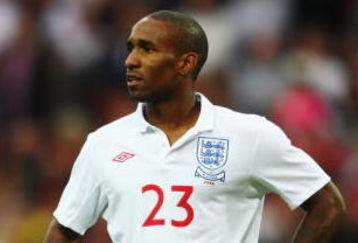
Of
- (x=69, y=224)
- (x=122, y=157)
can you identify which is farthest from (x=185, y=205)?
(x=69, y=224)

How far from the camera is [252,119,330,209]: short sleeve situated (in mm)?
6102

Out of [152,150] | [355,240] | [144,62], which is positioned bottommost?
[355,240]

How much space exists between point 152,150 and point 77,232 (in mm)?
553

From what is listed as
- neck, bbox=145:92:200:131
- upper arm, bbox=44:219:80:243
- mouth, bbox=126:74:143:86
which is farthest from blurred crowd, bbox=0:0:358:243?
mouth, bbox=126:74:143:86

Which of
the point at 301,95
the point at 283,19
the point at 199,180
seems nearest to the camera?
the point at 199,180

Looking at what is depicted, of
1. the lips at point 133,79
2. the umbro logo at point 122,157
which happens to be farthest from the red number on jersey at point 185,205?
the lips at point 133,79

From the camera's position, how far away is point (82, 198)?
6309 millimetres

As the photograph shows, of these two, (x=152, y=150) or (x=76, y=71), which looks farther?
(x=76, y=71)

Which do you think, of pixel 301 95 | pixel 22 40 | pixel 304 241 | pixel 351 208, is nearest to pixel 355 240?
pixel 351 208

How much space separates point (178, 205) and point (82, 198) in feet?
1.72

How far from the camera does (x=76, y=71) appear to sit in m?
12.1

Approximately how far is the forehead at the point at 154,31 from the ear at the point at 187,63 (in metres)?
0.13

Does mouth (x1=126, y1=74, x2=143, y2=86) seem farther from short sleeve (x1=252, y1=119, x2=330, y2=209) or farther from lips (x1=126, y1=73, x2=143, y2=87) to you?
short sleeve (x1=252, y1=119, x2=330, y2=209)

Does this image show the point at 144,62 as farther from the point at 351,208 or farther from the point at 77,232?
the point at 351,208
